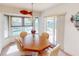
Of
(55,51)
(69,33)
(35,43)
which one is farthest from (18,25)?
(69,33)

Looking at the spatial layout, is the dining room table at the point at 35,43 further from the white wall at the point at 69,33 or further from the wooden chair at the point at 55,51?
the white wall at the point at 69,33

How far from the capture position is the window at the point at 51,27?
140 cm

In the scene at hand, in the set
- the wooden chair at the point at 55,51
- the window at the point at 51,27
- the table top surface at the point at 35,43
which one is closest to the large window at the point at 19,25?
the table top surface at the point at 35,43

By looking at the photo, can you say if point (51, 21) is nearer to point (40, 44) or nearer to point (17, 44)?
point (40, 44)

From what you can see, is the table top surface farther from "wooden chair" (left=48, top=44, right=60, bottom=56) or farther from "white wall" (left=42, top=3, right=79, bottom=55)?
"white wall" (left=42, top=3, right=79, bottom=55)

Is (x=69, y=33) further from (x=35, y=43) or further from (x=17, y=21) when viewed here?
(x=17, y=21)

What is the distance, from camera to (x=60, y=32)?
1470 mm

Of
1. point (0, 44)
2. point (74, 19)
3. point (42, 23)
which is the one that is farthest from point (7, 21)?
point (74, 19)

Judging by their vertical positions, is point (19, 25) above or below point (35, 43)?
above

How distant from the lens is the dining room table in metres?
1.46

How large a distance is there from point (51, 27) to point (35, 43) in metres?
0.38

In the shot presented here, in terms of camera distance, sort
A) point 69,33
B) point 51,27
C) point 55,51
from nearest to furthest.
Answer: point 55,51, point 51,27, point 69,33

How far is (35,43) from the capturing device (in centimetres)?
155

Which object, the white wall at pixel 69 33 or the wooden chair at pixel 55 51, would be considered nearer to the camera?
the wooden chair at pixel 55 51
